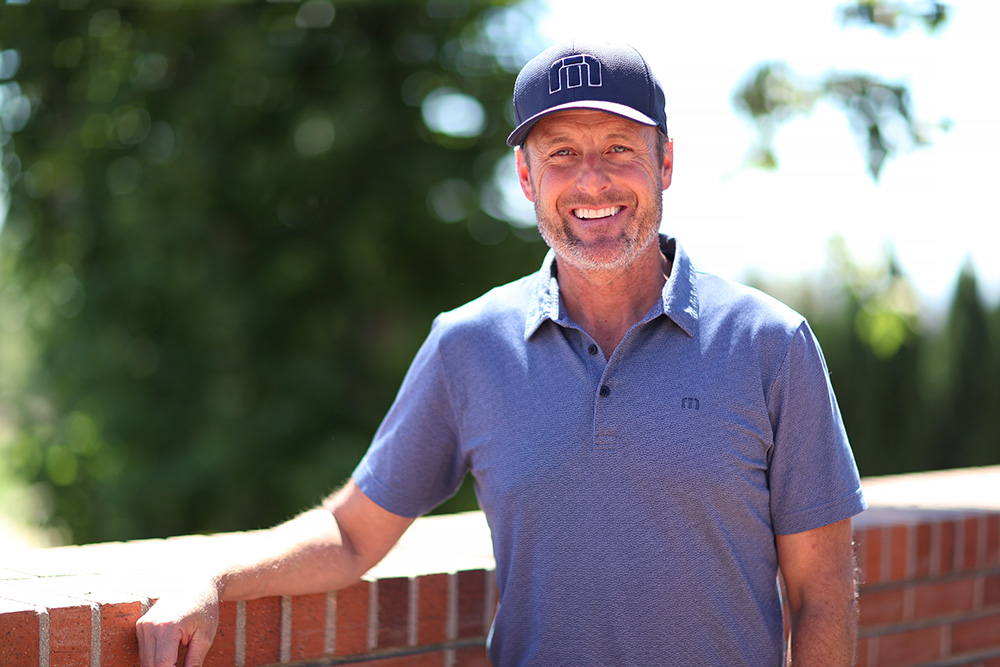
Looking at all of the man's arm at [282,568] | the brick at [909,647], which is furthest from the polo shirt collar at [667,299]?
the brick at [909,647]

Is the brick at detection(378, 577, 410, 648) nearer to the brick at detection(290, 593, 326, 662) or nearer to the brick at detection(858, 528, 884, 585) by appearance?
the brick at detection(290, 593, 326, 662)

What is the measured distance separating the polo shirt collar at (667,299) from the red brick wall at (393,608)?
55 centimetres

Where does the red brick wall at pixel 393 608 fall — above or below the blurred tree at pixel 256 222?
below

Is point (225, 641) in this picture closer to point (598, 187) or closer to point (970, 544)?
point (598, 187)

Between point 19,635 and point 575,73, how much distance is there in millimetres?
1308

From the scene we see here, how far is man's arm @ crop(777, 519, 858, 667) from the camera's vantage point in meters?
1.73

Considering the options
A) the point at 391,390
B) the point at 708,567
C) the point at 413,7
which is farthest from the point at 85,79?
the point at 708,567

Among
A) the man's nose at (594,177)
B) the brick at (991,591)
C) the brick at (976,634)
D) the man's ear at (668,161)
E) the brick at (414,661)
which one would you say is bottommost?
the brick at (976,634)

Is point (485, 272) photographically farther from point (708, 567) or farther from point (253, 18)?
point (708, 567)

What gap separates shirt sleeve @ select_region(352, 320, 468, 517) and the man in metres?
0.04

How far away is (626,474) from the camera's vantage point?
5.56 feet

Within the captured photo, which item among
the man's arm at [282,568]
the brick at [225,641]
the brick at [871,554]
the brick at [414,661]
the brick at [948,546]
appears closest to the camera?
the man's arm at [282,568]

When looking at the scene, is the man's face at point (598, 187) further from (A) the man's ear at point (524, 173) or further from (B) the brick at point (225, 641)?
(B) the brick at point (225, 641)

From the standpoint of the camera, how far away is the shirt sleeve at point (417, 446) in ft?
6.38
